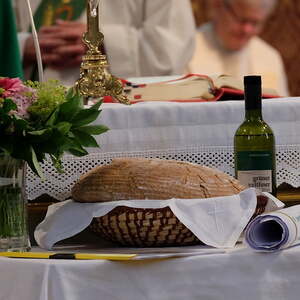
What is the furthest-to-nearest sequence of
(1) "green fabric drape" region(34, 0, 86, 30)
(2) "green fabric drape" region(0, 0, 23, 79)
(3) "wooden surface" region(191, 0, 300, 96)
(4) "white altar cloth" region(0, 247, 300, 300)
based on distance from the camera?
(3) "wooden surface" region(191, 0, 300, 96) < (1) "green fabric drape" region(34, 0, 86, 30) < (2) "green fabric drape" region(0, 0, 23, 79) < (4) "white altar cloth" region(0, 247, 300, 300)

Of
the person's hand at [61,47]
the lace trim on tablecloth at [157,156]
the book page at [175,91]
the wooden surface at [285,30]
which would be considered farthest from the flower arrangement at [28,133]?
the wooden surface at [285,30]

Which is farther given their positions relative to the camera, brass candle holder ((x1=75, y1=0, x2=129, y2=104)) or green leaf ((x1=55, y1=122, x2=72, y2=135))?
brass candle holder ((x1=75, y1=0, x2=129, y2=104))

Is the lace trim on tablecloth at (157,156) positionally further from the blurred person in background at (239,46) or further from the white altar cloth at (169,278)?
the blurred person in background at (239,46)

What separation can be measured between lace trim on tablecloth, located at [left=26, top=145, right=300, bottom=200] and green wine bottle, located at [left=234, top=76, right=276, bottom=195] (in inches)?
5.0

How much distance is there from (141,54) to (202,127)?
2.30 metres

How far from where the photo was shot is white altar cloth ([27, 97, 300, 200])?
2.08 meters

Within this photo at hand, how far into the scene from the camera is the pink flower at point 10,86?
5.79ft

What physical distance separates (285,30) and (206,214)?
422 centimetres

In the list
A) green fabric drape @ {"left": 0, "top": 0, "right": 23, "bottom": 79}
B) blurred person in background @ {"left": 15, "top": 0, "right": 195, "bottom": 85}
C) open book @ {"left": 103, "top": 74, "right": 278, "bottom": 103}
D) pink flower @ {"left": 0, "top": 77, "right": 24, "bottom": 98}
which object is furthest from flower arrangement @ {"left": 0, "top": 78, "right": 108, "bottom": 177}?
blurred person in background @ {"left": 15, "top": 0, "right": 195, "bottom": 85}

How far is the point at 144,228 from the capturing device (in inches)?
70.7

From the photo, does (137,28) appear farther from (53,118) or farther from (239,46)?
(53,118)

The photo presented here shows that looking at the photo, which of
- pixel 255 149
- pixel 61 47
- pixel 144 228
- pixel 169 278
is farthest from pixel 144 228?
pixel 61 47

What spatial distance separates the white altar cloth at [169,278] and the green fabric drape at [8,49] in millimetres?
850

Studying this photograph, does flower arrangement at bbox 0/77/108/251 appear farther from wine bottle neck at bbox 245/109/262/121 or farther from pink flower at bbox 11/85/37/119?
wine bottle neck at bbox 245/109/262/121
